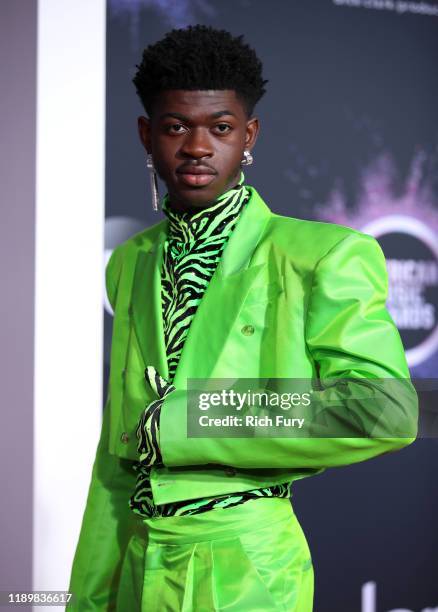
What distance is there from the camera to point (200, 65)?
1.45m

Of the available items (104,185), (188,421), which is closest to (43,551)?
(104,185)

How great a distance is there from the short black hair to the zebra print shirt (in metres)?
0.19

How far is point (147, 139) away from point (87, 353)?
1.31 meters

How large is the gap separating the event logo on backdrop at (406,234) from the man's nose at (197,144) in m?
1.81

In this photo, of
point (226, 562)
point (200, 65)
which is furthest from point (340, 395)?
point (200, 65)

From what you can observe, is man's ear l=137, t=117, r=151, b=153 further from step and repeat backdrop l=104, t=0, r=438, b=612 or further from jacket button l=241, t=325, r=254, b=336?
step and repeat backdrop l=104, t=0, r=438, b=612

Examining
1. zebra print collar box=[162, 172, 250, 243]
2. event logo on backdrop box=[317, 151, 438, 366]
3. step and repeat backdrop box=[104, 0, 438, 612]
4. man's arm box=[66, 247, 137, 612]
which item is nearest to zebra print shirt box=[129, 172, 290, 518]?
zebra print collar box=[162, 172, 250, 243]

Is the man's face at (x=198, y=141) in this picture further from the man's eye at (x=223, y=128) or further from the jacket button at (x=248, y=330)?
the jacket button at (x=248, y=330)

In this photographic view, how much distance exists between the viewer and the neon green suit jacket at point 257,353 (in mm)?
1316

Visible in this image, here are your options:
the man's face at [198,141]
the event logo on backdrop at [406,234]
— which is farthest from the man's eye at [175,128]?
the event logo on backdrop at [406,234]

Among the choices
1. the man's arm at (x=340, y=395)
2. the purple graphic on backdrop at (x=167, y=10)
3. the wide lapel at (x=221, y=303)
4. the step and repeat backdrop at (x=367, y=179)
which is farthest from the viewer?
the step and repeat backdrop at (x=367, y=179)

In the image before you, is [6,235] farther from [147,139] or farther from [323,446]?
[323,446]

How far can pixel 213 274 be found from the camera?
149 cm

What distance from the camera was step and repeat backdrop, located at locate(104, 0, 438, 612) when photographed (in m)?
3.16
